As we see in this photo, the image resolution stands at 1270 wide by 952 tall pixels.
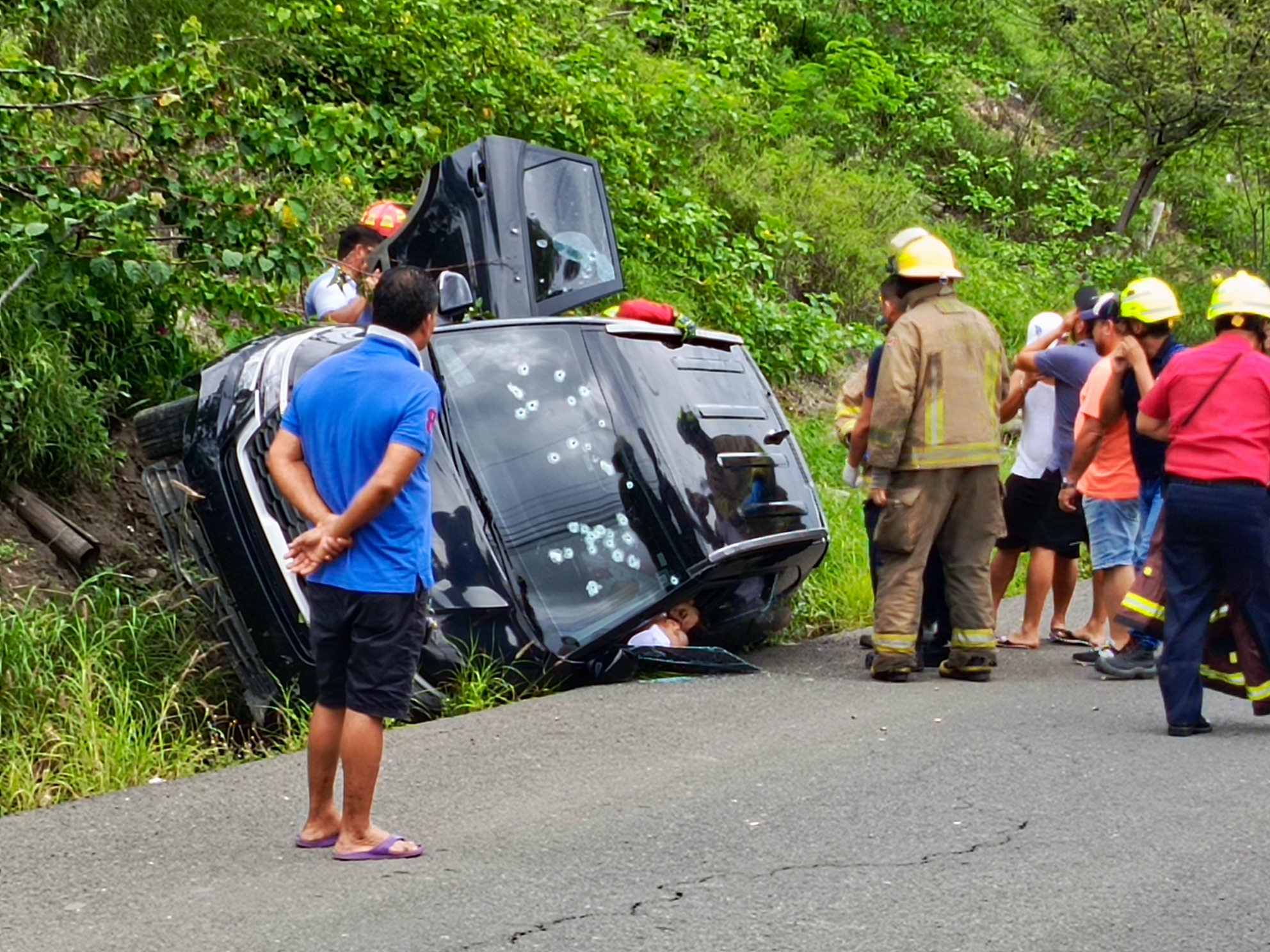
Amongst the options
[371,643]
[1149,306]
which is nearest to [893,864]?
[371,643]

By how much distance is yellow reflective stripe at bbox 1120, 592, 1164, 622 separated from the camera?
716 cm

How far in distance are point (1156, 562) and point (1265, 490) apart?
0.55 meters

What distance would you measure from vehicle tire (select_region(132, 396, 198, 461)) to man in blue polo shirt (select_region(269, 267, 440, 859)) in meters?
2.41

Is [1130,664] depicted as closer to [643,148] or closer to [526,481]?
[526,481]

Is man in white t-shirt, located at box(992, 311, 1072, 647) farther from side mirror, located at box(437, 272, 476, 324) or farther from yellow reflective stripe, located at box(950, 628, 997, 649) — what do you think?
side mirror, located at box(437, 272, 476, 324)

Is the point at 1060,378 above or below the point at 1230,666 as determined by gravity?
above

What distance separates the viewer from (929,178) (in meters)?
21.7

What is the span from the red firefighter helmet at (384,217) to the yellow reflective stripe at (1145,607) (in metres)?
4.44

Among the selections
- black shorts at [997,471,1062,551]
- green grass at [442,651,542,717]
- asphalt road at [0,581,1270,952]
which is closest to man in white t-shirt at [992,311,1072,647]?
black shorts at [997,471,1062,551]

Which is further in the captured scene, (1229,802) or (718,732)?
(718,732)

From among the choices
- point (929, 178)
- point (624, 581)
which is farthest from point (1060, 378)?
point (929, 178)

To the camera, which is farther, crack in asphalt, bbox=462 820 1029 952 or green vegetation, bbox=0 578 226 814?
green vegetation, bbox=0 578 226 814

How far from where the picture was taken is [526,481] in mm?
7363

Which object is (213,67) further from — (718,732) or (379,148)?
(718,732)
